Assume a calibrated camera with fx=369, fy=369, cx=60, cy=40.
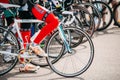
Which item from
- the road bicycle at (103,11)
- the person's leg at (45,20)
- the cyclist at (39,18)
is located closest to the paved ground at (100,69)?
the cyclist at (39,18)

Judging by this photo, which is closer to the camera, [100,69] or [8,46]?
[8,46]

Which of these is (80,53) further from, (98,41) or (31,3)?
(31,3)

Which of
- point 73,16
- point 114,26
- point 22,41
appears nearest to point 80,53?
point 73,16

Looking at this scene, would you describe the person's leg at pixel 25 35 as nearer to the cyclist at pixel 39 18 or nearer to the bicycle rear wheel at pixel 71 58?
the cyclist at pixel 39 18

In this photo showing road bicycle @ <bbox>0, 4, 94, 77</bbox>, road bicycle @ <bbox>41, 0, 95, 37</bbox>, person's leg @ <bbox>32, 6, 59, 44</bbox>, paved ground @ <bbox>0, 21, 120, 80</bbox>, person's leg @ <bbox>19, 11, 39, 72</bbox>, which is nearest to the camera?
person's leg @ <bbox>32, 6, 59, 44</bbox>

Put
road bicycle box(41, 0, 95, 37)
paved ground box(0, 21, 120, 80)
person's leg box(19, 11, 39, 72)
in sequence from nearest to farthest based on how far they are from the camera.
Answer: paved ground box(0, 21, 120, 80)
person's leg box(19, 11, 39, 72)
road bicycle box(41, 0, 95, 37)

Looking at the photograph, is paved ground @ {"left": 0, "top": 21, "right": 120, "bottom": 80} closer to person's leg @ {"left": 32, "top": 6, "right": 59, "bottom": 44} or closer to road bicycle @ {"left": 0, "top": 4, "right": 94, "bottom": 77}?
road bicycle @ {"left": 0, "top": 4, "right": 94, "bottom": 77}

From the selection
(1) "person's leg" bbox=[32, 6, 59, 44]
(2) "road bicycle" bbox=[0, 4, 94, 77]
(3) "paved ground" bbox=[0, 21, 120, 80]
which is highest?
(1) "person's leg" bbox=[32, 6, 59, 44]

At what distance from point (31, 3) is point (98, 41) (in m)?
3.56

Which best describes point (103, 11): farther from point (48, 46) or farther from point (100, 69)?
point (48, 46)

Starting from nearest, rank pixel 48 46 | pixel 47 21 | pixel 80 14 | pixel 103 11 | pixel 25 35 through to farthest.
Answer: pixel 47 21
pixel 48 46
pixel 25 35
pixel 80 14
pixel 103 11

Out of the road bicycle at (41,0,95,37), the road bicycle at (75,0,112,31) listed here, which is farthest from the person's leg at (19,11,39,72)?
the road bicycle at (75,0,112,31)

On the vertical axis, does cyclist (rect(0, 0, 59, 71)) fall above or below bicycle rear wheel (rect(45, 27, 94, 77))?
above

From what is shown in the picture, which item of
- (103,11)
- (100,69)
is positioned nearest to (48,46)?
(100,69)
